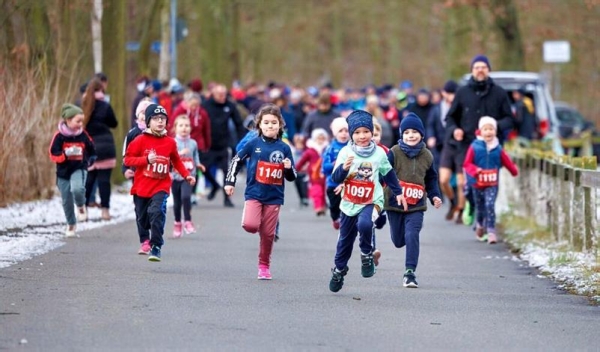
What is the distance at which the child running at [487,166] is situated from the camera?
1655 centimetres

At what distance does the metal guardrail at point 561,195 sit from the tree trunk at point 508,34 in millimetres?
15370

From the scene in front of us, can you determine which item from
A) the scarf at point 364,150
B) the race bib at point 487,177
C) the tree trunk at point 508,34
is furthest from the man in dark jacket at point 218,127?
the tree trunk at point 508,34

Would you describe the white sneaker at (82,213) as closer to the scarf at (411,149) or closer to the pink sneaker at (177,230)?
the pink sneaker at (177,230)

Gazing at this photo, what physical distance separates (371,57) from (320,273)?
6148cm

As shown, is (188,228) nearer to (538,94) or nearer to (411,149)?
(411,149)

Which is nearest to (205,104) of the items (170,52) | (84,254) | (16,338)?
(84,254)

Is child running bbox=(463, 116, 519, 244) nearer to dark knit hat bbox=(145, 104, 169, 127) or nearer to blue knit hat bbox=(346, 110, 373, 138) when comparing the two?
dark knit hat bbox=(145, 104, 169, 127)

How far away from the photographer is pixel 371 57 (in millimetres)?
74125

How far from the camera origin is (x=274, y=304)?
10.6m

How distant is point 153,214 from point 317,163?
589cm

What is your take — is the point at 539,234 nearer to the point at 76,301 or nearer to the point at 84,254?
the point at 84,254

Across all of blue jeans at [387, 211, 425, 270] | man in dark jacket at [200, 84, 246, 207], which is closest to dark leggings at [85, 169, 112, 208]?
man in dark jacket at [200, 84, 246, 207]

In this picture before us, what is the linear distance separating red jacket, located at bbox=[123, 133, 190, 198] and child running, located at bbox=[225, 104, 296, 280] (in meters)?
1.52

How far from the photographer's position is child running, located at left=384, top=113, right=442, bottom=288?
12070 millimetres
